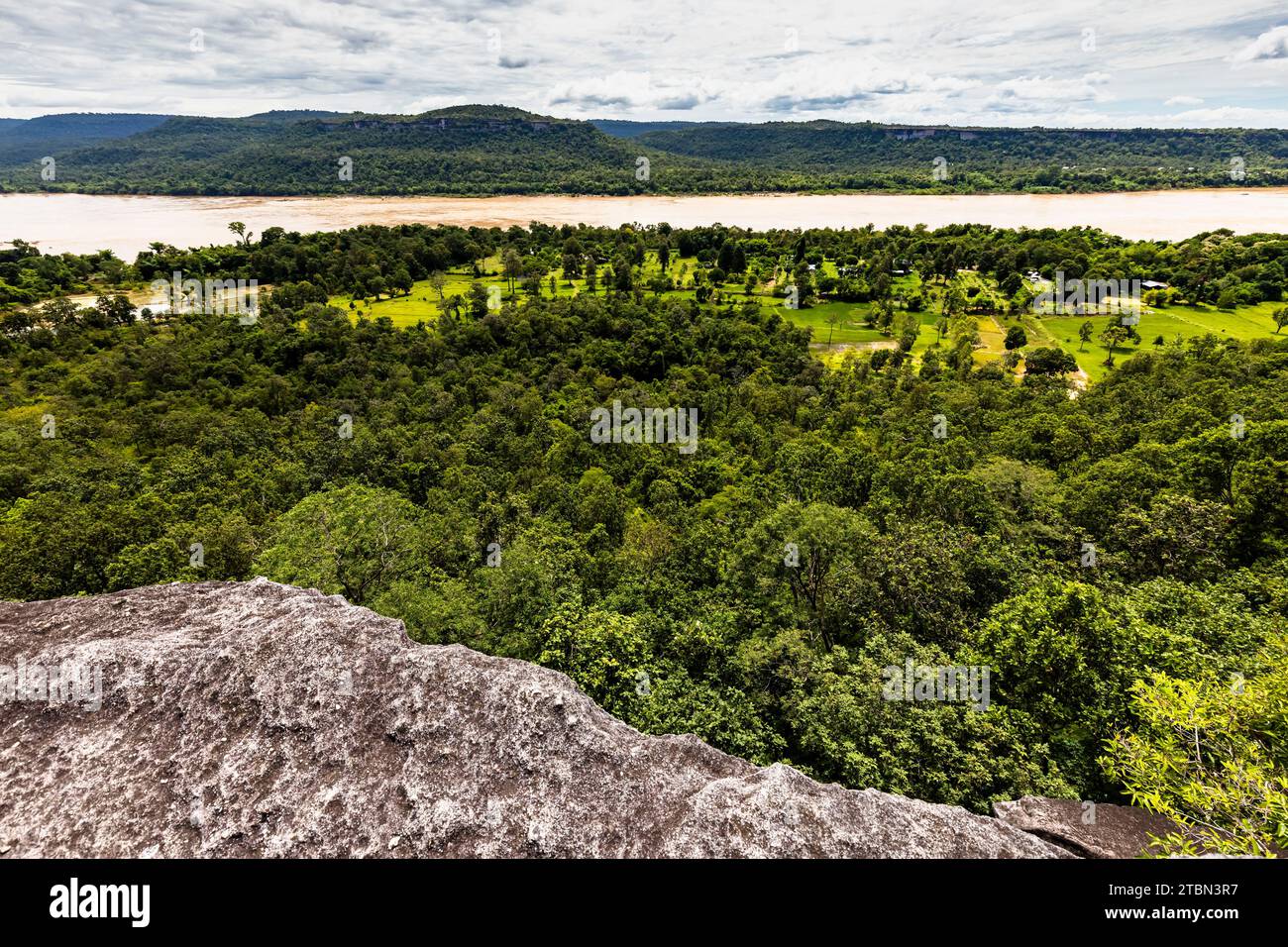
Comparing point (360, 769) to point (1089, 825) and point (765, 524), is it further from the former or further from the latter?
point (765, 524)

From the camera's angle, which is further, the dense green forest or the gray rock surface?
the dense green forest

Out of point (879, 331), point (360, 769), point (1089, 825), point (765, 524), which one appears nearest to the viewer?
point (360, 769)

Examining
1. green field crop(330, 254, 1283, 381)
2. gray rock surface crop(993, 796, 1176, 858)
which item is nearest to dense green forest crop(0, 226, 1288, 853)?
gray rock surface crop(993, 796, 1176, 858)

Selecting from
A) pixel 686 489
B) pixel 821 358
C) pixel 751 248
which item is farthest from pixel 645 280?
pixel 686 489

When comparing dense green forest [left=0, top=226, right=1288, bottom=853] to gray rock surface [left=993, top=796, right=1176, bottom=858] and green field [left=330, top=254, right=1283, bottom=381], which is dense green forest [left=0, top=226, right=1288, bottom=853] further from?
green field [left=330, top=254, right=1283, bottom=381]

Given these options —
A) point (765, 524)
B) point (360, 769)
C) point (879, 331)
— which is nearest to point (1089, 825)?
point (360, 769)

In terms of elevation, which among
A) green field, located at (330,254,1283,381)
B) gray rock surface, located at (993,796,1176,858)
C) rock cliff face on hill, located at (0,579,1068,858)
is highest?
green field, located at (330,254,1283,381)

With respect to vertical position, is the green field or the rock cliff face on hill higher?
the green field
